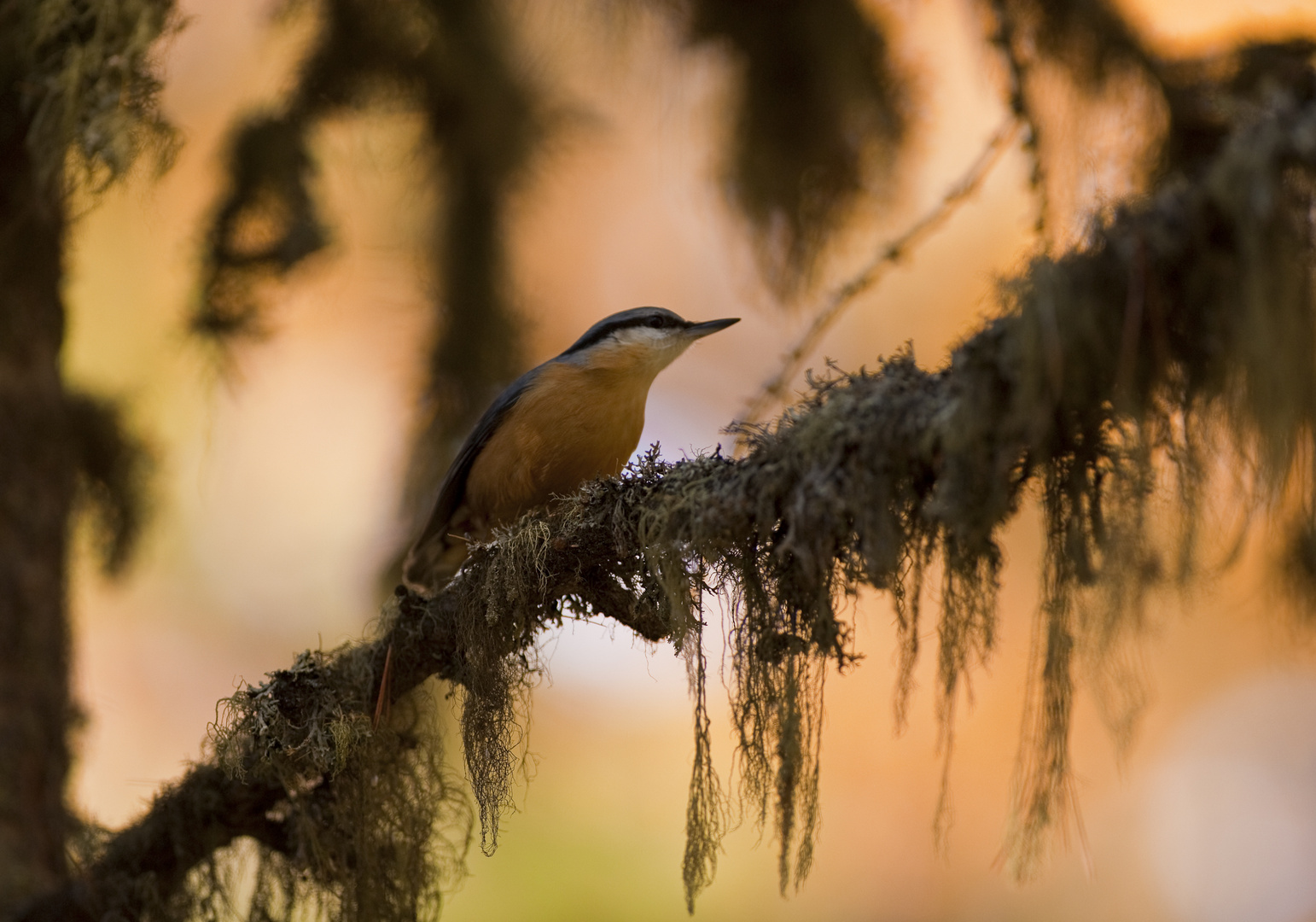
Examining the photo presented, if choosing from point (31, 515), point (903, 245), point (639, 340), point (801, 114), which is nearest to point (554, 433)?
point (639, 340)

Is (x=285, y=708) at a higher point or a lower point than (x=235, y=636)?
lower

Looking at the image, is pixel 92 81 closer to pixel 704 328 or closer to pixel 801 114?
pixel 704 328

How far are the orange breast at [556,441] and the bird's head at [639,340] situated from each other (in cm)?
6

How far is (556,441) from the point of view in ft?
9.96

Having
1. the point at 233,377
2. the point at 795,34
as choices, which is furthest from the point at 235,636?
the point at 795,34

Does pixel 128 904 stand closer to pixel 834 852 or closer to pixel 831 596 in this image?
pixel 831 596

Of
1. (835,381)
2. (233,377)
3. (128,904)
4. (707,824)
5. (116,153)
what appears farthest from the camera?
(233,377)

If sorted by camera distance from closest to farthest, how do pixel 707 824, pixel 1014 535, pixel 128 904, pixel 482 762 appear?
pixel 707 824 < pixel 482 762 < pixel 128 904 < pixel 1014 535

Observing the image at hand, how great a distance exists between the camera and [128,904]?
244 centimetres

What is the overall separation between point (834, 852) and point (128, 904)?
15.4 ft

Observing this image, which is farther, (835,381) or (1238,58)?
(1238,58)

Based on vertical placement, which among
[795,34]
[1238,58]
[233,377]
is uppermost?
[795,34]

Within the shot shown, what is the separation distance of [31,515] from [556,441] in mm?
1665

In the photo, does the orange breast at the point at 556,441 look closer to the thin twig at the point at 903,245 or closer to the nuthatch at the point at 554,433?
the nuthatch at the point at 554,433
